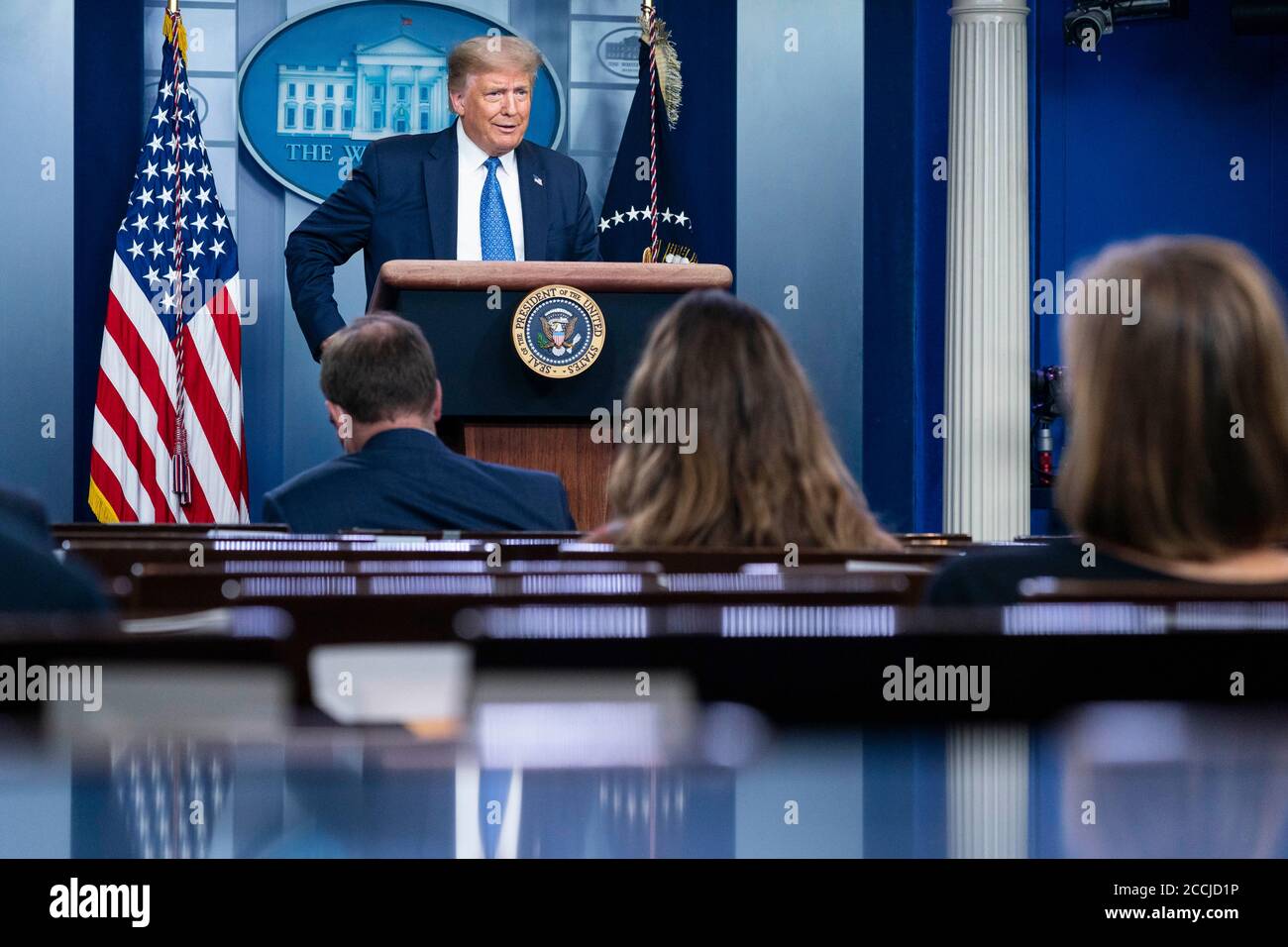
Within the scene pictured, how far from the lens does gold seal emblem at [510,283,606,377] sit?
11.3ft

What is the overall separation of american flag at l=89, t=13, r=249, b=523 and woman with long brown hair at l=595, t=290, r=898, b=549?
156 inches

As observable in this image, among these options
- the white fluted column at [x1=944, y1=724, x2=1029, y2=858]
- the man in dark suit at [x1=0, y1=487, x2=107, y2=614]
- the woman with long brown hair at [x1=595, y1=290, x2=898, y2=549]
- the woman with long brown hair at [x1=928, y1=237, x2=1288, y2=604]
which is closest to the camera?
Result: the white fluted column at [x1=944, y1=724, x2=1029, y2=858]

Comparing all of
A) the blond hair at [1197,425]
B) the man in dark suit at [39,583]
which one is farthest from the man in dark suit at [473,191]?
the man in dark suit at [39,583]

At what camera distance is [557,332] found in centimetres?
348

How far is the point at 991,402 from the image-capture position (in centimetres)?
609

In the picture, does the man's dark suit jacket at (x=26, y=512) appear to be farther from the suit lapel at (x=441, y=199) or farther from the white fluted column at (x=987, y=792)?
the suit lapel at (x=441, y=199)

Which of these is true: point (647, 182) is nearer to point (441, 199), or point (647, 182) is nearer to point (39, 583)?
point (441, 199)

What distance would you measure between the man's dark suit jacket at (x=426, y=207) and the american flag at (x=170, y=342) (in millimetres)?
1424

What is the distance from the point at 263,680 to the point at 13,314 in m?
6.06

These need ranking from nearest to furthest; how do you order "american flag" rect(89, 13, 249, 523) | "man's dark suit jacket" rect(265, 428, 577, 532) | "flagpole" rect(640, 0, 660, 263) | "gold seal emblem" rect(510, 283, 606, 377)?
"man's dark suit jacket" rect(265, 428, 577, 532)
"gold seal emblem" rect(510, 283, 606, 377)
"flagpole" rect(640, 0, 660, 263)
"american flag" rect(89, 13, 249, 523)

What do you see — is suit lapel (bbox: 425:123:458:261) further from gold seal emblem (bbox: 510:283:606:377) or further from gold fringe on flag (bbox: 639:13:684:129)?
gold fringe on flag (bbox: 639:13:684:129)

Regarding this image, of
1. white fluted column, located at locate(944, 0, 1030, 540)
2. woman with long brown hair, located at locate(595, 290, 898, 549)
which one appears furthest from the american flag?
woman with long brown hair, located at locate(595, 290, 898, 549)

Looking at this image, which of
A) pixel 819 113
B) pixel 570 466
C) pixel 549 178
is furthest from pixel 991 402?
pixel 570 466

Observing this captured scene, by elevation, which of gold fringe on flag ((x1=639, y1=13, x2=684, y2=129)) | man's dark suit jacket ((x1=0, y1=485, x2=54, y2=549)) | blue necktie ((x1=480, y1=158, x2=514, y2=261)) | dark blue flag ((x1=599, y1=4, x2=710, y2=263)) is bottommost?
man's dark suit jacket ((x1=0, y1=485, x2=54, y2=549))
